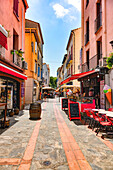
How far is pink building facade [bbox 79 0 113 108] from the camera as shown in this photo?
926cm

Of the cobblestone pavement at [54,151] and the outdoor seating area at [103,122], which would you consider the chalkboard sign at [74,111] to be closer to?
the outdoor seating area at [103,122]

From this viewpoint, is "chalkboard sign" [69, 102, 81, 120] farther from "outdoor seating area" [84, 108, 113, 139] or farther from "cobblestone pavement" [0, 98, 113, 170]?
"cobblestone pavement" [0, 98, 113, 170]

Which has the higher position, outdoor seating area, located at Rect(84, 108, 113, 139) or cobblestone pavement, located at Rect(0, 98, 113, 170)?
outdoor seating area, located at Rect(84, 108, 113, 139)

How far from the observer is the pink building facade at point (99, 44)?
926 cm

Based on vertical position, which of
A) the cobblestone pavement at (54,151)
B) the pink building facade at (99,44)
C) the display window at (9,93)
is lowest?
the cobblestone pavement at (54,151)

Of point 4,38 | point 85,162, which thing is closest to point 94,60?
point 4,38

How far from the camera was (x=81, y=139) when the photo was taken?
4.67 m

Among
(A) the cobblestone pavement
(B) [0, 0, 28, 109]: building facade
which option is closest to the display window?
(B) [0, 0, 28, 109]: building facade

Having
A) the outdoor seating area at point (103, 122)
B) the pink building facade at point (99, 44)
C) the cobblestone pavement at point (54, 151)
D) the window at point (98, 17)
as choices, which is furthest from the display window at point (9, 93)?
the window at point (98, 17)

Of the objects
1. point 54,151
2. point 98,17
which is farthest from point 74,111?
point 98,17

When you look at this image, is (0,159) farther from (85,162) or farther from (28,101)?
(28,101)

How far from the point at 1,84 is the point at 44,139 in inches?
206

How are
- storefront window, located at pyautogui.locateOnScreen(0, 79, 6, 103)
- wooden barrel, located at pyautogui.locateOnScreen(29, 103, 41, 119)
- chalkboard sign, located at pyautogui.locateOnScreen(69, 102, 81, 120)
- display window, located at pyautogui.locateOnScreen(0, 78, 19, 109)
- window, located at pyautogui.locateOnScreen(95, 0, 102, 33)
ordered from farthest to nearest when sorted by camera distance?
window, located at pyautogui.locateOnScreen(95, 0, 102, 33), display window, located at pyautogui.locateOnScreen(0, 78, 19, 109), storefront window, located at pyautogui.locateOnScreen(0, 79, 6, 103), wooden barrel, located at pyautogui.locateOnScreen(29, 103, 41, 119), chalkboard sign, located at pyautogui.locateOnScreen(69, 102, 81, 120)

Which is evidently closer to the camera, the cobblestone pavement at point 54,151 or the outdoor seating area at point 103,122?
the cobblestone pavement at point 54,151
